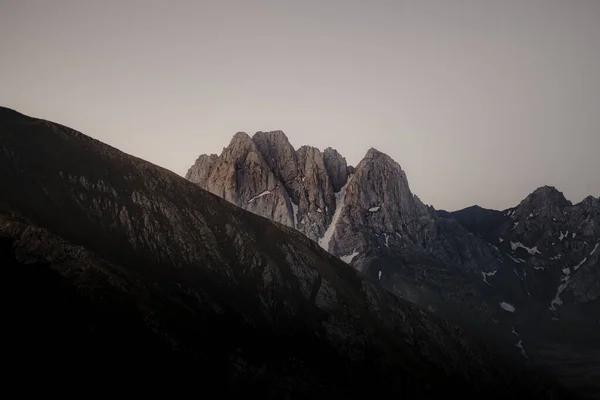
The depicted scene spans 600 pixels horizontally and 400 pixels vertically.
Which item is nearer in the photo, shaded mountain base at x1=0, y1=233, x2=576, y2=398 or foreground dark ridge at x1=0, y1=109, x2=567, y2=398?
shaded mountain base at x1=0, y1=233, x2=576, y2=398

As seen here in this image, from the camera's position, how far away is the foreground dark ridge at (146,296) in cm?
10631

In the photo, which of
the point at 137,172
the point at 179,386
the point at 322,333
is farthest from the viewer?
the point at 137,172

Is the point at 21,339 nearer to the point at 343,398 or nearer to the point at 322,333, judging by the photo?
the point at 343,398

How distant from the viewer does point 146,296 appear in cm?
12800

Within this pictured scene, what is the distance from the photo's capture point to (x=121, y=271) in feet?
432

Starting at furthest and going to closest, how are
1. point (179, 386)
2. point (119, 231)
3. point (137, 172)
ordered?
1. point (137, 172)
2. point (119, 231)
3. point (179, 386)

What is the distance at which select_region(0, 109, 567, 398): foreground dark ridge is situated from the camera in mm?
106312

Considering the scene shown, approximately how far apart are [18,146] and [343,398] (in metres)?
135

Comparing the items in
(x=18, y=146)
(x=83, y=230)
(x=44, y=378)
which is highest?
(x=18, y=146)

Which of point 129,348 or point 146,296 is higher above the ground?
point 146,296

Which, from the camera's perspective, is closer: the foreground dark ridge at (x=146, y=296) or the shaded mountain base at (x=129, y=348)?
the shaded mountain base at (x=129, y=348)

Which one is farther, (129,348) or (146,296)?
(146,296)

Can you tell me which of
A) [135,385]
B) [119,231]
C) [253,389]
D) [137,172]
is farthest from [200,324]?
[137,172]

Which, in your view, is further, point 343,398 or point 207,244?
point 207,244
